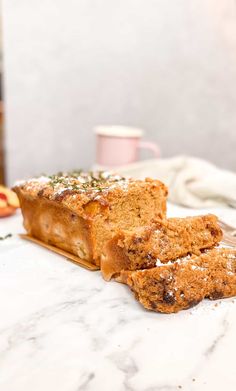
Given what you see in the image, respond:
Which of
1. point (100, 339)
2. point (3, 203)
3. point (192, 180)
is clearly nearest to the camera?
point (100, 339)

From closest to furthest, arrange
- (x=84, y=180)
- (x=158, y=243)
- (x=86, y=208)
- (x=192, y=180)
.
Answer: (x=158, y=243)
(x=86, y=208)
(x=84, y=180)
(x=192, y=180)

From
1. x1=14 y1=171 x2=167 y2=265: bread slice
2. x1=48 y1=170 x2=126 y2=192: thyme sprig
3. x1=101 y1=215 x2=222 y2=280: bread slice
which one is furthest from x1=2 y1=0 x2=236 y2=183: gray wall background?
x1=101 y1=215 x2=222 y2=280: bread slice

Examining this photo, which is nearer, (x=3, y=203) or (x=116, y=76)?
(x=3, y=203)

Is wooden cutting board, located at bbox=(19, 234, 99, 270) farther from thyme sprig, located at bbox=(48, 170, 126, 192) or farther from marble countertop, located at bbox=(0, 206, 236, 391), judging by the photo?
thyme sprig, located at bbox=(48, 170, 126, 192)

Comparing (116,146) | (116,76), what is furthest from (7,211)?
(116,76)

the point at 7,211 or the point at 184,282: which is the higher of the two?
the point at 184,282

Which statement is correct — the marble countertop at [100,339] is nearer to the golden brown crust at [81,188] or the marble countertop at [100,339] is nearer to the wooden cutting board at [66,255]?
the wooden cutting board at [66,255]

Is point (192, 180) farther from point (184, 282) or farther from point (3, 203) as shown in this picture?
point (184, 282)
